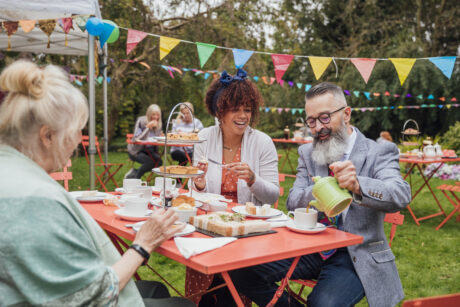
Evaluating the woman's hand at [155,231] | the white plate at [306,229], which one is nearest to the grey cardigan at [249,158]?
the white plate at [306,229]

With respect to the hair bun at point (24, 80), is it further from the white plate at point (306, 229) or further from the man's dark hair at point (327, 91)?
the man's dark hair at point (327, 91)

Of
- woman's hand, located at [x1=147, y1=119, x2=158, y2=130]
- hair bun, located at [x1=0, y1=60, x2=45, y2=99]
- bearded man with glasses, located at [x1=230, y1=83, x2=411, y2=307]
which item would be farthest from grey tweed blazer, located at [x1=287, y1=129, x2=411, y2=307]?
woman's hand, located at [x1=147, y1=119, x2=158, y2=130]

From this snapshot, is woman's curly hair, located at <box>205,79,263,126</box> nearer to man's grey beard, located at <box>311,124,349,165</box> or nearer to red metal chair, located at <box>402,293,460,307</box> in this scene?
man's grey beard, located at <box>311,124,349,165</box>

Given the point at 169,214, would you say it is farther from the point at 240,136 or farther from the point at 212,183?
the point at 240,136

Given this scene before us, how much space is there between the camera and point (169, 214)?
1636mm

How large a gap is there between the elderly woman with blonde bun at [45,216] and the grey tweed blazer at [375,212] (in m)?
1.16

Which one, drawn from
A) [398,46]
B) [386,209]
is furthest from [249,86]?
[398,46]

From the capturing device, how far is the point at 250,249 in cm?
164

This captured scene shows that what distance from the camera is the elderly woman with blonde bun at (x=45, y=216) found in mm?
1127

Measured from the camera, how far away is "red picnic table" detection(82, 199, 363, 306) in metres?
1.48

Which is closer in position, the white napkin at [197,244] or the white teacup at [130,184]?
the white napkin at [197,244]

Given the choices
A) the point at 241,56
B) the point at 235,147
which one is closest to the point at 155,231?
the point at 235,147

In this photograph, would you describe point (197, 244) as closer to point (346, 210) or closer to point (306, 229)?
point (306, 229)

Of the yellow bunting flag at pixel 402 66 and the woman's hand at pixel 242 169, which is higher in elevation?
the yellow bunting flag at pixel 402 66
